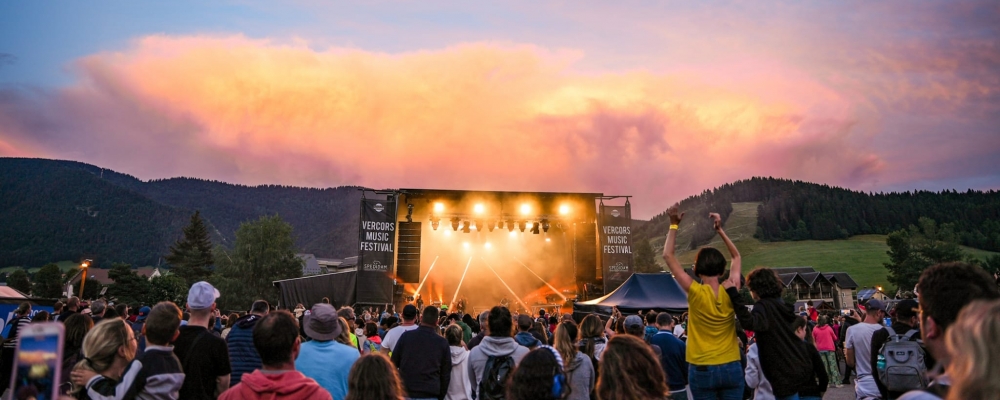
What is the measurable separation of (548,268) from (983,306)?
28.8 metres

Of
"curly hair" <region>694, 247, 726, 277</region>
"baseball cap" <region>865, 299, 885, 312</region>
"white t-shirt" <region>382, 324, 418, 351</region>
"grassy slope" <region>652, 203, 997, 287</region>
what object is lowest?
"white t-shirt" <region>382, 324, 418, 351</region>

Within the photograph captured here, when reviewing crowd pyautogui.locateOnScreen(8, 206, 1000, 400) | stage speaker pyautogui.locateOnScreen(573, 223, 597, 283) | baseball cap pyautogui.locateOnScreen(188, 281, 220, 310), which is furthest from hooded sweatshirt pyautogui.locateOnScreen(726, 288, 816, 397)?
stage speaker pyautogui.locateOnScreen(573, 223, 597, 283)

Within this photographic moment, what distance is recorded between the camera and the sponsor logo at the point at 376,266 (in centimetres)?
2384

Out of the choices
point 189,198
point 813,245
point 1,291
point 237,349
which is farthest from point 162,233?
point 237,349

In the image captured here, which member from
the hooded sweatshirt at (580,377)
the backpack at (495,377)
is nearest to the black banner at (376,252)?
the backpack at (495,377)

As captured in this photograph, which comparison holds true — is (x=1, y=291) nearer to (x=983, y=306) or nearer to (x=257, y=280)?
(x=983, y=306)

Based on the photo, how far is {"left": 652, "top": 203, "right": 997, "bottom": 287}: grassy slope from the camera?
268 feet

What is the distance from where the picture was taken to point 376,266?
23922 millimetres

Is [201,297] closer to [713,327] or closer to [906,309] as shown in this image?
[713,327]

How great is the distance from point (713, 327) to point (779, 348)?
54 cm

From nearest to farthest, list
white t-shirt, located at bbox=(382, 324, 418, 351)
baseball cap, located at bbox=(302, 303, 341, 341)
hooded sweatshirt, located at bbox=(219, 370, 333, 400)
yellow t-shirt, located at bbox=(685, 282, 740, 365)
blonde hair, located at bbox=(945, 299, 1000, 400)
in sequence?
blonde hair, located at bbox=(945, 299, 1000, 400) → hooded sweatshirt, located at bbox=(219, 370, 333, 400) → baseball cap, located at bbox=(302, 303, 341, 341) → yellow t-shirt, located at bbox=(685, 282, 740, 365) → white t-shirt, located at bbox=(382, 324, 418, 351)

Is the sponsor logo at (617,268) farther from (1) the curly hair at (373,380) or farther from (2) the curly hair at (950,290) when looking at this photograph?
(2) the curly hair at (950,290)

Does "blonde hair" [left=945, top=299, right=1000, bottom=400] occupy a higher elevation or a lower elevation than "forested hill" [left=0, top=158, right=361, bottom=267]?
lower

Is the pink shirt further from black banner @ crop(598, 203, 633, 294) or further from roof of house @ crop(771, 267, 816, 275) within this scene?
roof of house @ crop(771, 267, 816, 275)
